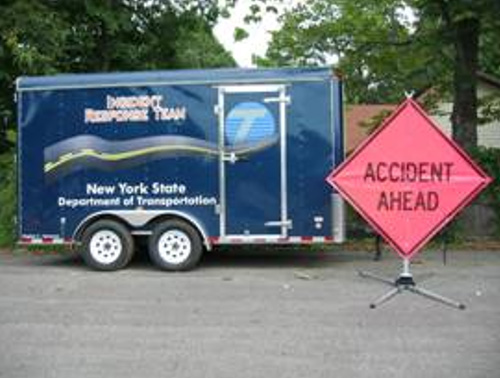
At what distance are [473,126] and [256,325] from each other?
11.1 metres

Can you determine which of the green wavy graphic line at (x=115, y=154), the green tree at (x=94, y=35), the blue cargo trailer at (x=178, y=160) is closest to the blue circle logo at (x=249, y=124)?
the blue cargo trailer at (x=178, y=160)

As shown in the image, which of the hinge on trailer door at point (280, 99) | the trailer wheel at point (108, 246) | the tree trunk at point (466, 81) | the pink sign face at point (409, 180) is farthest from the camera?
the tree trunk at point (466, 81)

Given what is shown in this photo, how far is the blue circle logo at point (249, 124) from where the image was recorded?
49.9ft

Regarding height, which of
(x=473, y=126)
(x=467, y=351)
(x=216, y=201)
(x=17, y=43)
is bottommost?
(x=467, y=351)

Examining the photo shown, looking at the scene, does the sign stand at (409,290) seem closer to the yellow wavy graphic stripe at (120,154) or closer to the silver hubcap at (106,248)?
the yellow wavy graphic stripe at (120,154)

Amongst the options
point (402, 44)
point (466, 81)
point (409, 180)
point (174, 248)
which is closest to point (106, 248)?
point (174, 248)

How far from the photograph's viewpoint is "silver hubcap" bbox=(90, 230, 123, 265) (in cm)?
1559

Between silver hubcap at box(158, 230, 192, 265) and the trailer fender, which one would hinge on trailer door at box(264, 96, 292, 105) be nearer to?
the trailer fender

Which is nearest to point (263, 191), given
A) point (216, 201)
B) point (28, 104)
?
point (216, 201)

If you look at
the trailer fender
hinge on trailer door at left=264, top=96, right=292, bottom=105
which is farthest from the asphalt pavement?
hinge on trailer door at left=264, top=96, right=292, bottom=105

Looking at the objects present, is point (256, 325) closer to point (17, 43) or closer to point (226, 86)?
point (226, 86)

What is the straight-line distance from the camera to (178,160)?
15438mm

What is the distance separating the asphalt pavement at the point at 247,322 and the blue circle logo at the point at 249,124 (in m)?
1.90

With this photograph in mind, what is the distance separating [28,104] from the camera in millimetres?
15906
